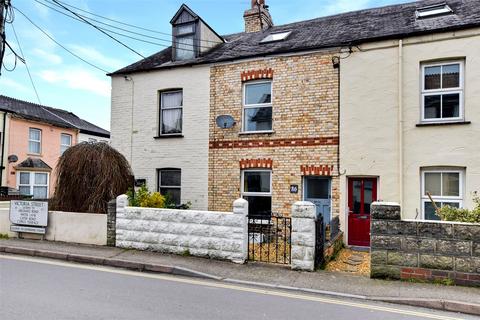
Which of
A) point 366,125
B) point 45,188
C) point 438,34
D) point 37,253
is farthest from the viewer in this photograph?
point 45,188

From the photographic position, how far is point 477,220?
679 centimetres

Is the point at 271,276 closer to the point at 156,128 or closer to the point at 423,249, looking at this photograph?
the point at 423,249

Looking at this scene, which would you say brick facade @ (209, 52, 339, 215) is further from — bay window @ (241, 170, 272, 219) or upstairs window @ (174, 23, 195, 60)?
upstairs window @ (174, 23, 195, 60)

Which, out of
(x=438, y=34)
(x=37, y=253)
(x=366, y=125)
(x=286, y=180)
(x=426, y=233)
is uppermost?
(x=438, y=34)

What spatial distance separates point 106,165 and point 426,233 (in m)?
8.77

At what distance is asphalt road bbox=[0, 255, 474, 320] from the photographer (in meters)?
5.00

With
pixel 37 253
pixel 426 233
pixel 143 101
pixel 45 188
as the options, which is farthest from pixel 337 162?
pixel 45 188

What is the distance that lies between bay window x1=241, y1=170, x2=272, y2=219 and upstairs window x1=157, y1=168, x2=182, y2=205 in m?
2.52

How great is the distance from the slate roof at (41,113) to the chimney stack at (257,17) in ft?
49.8

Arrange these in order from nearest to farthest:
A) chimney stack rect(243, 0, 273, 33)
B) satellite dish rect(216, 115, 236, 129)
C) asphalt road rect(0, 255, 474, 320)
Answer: asphalt road rect(0, 255, 474, 320), satellite dish rect(216, 115, 236, 129), chimney stack rect(243, 0, 273, 33)

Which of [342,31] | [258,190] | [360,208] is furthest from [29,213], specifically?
[342,31]

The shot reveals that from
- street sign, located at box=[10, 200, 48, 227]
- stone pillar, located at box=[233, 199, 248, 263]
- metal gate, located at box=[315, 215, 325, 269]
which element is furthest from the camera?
street sign, located at box=[10, 200, 48, 227]

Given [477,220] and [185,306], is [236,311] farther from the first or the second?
[477,220]

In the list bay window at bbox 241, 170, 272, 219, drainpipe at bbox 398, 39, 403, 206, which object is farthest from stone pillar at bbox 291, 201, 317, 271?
bay window at bbox 241, 170, 272, 219
